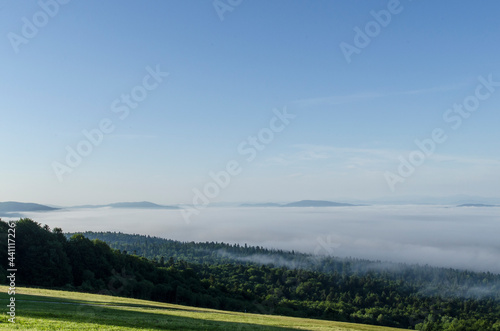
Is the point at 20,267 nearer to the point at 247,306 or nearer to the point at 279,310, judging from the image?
the point at 247,306

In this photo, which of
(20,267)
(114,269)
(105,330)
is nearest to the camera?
(105,330)

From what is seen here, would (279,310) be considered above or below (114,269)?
below

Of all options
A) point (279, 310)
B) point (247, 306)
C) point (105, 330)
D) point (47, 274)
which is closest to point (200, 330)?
point (105, 330)

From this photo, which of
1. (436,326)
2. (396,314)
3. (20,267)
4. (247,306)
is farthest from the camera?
(396,314)

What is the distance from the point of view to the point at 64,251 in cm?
9350

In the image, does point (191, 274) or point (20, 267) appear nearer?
point (20, 267)

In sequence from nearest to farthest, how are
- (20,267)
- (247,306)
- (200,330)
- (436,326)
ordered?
(200,330) < (20,267) < (247,306) < (436,326)

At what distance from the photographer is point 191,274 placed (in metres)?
130

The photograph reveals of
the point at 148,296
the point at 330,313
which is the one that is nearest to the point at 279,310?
the point at 330,313

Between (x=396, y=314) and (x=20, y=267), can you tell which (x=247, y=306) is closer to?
(x=20, y=267)

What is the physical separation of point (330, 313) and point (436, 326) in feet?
206

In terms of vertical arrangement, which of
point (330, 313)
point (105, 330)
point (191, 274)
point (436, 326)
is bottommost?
point (436, 326)

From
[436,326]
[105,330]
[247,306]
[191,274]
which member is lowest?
[436,326]

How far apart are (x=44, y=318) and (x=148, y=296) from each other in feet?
256
